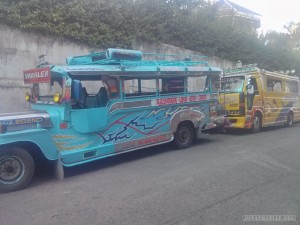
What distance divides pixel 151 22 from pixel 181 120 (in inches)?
294

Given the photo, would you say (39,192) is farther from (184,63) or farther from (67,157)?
(184,63)

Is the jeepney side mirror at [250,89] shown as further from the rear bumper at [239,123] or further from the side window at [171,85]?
the side window at [171,85]

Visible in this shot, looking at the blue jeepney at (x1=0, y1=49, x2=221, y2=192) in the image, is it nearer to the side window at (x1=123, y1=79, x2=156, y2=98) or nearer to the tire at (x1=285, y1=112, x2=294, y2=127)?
the side window at (x1=123, y1=79, x2=156, y2=98)

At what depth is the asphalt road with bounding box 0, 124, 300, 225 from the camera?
4656 millimetres

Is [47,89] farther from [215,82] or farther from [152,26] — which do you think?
[152,26]

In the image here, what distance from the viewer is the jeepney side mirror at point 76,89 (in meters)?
6.79

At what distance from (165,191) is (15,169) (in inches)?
106

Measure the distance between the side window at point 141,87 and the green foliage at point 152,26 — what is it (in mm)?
4105

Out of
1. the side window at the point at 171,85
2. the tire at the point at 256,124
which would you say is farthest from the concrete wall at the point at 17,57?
the tire at the point at 256,124

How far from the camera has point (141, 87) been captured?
340 inches

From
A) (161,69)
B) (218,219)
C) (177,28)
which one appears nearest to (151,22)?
(177,28)

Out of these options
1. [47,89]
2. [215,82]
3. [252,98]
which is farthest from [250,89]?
[47,89]

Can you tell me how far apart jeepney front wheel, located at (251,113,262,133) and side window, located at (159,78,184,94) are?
4.51 metres

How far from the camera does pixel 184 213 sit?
4680mm
